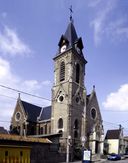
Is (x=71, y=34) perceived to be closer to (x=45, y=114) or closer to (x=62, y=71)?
(x=62, y=71)

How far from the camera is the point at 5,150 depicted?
2720 centimetres

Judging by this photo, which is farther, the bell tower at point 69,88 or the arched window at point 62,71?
the arched window at point 62,71

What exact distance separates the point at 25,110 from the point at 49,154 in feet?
72.7

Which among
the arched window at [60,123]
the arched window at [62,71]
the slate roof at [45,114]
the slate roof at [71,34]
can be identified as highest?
the slate roof at [71,34]

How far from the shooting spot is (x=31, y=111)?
183ft

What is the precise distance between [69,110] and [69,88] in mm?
4213

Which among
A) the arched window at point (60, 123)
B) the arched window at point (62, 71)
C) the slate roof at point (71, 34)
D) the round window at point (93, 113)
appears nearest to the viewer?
the arched window at point (60, 123)

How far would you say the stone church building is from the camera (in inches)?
1854

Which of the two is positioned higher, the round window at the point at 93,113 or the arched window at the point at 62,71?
the arched window at the point at 62,71

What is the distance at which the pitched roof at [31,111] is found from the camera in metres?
54.1

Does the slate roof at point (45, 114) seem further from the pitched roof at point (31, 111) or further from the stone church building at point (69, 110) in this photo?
the pitched roof at point (31, 111)

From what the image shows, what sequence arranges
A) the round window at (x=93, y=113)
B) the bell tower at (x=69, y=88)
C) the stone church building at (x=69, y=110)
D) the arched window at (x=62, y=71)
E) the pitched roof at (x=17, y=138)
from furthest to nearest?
1. the round window at (x=93, y=113)
2. the arched window at (x=62, y=71)
3. the stone church building at (x=69, y=110)
4. the bell tower at (x=69, y=88)
5. the pitched roof at (x=17, y=138)

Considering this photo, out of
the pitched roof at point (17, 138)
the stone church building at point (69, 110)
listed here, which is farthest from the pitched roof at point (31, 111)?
the pitched roof at point (17, 138)

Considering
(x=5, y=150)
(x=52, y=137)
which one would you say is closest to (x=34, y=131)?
(x=52, y=137)
